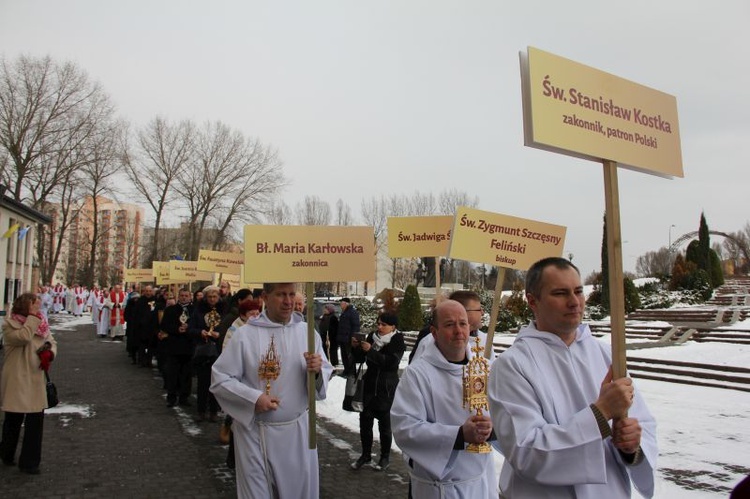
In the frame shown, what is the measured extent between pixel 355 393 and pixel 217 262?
24.4 ft

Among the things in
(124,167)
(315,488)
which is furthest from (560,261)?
(124,167)

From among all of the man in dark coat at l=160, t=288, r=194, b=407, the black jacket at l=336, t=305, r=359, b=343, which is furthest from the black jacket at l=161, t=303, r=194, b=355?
the black jacket at l=336, t=305, r=359, b=343

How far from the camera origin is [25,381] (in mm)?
6496

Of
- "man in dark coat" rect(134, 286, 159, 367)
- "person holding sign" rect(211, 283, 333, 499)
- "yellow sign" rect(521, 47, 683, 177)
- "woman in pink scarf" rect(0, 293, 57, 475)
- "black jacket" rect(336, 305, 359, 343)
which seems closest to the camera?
"yellow sign" rect(521, 47, 683, 177)

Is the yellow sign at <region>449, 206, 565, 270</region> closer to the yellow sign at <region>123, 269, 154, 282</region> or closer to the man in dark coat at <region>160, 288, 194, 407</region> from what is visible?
the man in dark coat at <region>160, 288, 194, 407</region>

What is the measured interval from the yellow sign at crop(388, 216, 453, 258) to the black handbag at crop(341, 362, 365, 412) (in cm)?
177

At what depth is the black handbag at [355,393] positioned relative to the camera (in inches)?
278

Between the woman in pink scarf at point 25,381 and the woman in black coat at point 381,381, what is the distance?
345 cm

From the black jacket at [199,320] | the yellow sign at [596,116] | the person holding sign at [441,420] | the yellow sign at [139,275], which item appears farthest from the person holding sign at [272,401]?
the yellow sign at [139,275]

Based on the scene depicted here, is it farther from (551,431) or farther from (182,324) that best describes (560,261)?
(182,324)

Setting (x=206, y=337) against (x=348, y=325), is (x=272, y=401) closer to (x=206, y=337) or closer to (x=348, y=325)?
(x=206, y=337)

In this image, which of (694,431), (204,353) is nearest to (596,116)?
(694,431)

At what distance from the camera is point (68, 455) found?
725 centimetres

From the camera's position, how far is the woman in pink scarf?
21.2 ft
